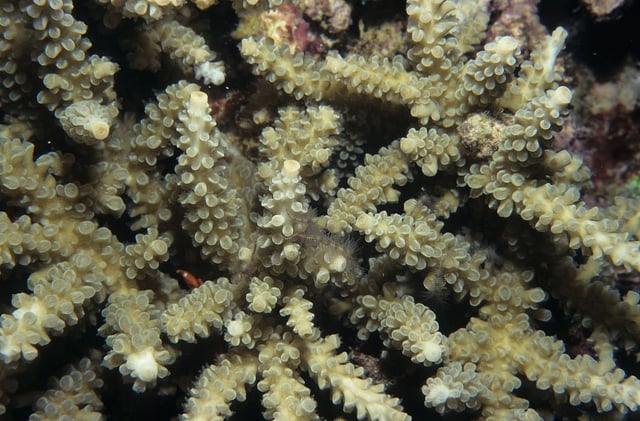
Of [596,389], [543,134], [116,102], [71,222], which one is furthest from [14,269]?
[596,389]

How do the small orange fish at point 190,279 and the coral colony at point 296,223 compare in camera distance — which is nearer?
the coral colony at point 296,223

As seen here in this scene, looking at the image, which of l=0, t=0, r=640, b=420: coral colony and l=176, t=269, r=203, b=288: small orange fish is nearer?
l=0, t=0, r=640, b=420: coral colony

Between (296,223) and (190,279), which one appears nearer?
(296,223)

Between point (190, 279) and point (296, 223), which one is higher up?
point (296, 223)

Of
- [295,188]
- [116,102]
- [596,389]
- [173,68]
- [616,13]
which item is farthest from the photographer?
[616,13]

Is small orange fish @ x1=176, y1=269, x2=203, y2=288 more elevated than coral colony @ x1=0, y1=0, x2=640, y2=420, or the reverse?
coral colony @ x1=0, y1=0, x2=640, y2=420

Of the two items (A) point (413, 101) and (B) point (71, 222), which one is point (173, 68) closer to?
(B) point (71, 222)

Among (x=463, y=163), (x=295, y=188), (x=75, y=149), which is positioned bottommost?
(x=75, y=149)

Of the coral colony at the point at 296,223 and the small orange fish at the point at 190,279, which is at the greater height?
the coral colony at the point at 296,223
